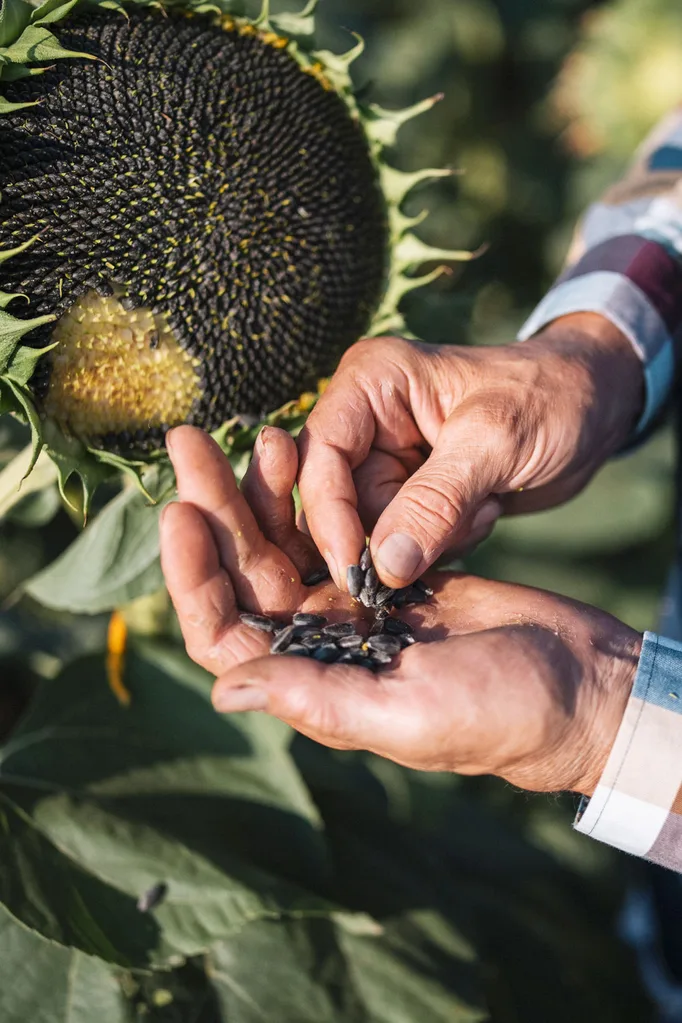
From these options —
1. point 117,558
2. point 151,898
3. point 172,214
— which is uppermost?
point 172,214

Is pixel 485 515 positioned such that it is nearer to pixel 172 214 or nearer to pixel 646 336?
pixel 646 336

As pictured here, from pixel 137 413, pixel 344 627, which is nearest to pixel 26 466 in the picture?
pixel 137 413

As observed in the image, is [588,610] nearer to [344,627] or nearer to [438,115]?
[344,627]

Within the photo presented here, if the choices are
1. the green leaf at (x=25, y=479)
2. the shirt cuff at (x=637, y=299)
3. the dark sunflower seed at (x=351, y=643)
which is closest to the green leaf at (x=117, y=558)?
the green leaf at (x=25, y=479)

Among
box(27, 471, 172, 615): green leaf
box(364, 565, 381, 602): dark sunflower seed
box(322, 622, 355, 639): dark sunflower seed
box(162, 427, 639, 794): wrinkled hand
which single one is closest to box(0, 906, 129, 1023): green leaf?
box(27, 471, 172, 615): green leaf

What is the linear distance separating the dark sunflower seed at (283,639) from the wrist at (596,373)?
86 cm

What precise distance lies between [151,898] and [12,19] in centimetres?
184

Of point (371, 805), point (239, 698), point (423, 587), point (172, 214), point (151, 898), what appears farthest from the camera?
point (371, 805)

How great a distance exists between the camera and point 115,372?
1.89m

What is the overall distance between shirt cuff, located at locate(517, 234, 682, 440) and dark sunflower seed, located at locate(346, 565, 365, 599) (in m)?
1.08

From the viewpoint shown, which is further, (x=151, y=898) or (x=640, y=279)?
(x=640, y=279)

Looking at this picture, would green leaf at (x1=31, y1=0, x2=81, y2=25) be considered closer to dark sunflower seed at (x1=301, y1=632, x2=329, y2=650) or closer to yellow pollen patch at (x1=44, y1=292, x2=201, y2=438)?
yellow pollen patch at (x1=44, y1=292, x2=201, y2=438)

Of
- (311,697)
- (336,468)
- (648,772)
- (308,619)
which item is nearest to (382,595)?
(308,619)

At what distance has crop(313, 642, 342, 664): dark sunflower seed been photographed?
1.68m
